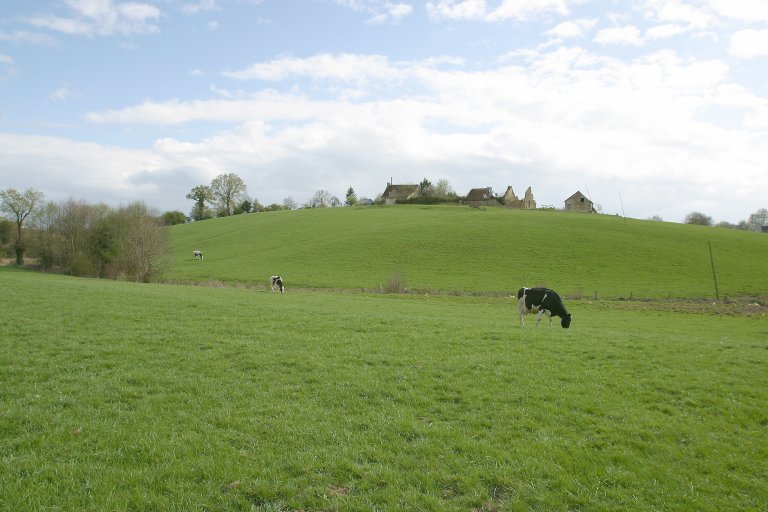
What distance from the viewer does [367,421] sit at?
352 inches

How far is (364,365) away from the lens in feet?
41.1

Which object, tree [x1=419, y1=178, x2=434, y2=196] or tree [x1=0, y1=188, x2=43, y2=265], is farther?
tree [x1=419, y1=178, x2=434, y2=196]

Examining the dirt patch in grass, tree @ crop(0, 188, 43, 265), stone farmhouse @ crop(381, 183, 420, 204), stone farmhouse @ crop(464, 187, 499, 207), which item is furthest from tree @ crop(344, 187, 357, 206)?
the dirt patch in grass

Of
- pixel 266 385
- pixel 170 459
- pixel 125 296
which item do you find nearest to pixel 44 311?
pixel 125 296

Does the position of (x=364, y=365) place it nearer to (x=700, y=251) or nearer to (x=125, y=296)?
(x=125, y=296)

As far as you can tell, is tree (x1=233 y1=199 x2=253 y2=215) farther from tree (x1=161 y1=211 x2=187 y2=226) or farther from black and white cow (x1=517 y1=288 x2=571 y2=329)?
black and white cow (x1=517 y1=288 x2=571 y2=329)

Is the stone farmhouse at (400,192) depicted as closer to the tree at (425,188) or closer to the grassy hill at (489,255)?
the tree at (425,188)

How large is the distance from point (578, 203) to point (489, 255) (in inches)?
2736

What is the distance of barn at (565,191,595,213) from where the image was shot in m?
122

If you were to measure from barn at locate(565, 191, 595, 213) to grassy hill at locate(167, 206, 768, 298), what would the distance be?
1339 inches

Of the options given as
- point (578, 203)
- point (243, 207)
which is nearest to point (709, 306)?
point (578, 203)

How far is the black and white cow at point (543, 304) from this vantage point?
22406mm

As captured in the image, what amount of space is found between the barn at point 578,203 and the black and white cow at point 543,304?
107651mm

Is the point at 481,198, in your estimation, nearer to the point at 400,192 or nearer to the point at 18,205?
the point at 400,192
